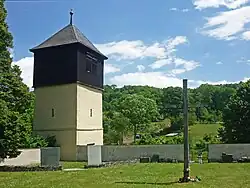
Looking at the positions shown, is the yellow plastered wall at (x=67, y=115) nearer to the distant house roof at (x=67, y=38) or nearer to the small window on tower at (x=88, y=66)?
the small window on tower at (x=88, y=66)

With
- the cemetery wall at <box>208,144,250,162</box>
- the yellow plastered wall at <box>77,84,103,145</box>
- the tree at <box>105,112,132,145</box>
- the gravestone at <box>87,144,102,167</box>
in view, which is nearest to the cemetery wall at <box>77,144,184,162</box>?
the yellow plastered wall at <box>77,84,103,145</box>

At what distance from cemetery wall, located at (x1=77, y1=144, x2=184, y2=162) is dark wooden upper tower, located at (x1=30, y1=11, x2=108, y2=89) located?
7381 mm

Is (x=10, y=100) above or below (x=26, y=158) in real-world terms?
above

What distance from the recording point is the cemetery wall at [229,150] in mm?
31125

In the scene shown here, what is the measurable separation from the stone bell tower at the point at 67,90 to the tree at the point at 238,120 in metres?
13.7

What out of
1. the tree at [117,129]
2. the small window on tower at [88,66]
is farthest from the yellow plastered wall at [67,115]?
the tree at [117,129]

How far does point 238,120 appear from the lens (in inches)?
1539

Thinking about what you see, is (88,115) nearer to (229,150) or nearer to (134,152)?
(134,152)

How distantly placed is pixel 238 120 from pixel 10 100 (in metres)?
22.7

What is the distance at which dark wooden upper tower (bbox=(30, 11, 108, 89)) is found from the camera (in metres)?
38.9

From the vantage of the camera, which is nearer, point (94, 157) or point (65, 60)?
point (94, 157)

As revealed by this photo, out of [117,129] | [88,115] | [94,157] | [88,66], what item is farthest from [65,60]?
[117,129]

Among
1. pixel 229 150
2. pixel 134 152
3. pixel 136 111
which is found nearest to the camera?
pixel 229 150

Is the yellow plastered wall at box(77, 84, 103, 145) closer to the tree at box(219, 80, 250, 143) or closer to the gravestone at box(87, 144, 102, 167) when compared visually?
the gravestone at box(87, 144, 102, 167)
